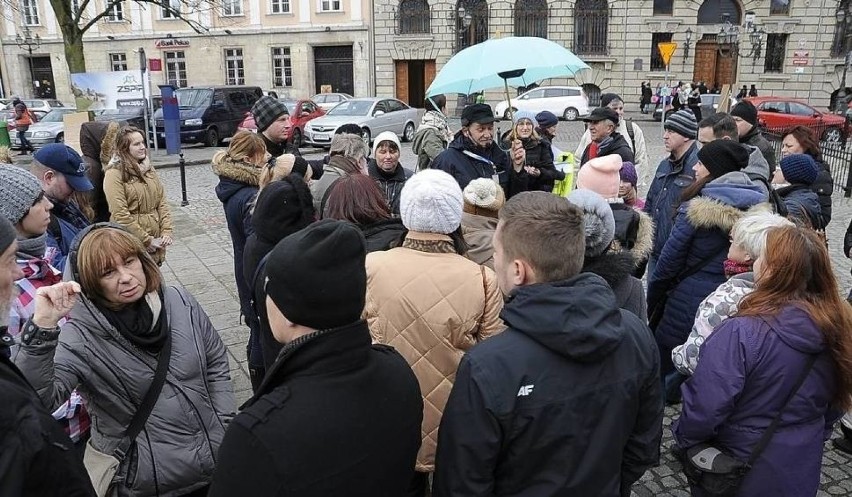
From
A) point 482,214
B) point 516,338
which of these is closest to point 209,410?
point 516,338

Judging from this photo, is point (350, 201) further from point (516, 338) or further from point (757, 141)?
point (757, 141)

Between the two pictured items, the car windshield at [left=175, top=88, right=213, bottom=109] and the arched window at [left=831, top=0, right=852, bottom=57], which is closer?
the car windshield at [left=175, top=88, right=213, bottom=109]

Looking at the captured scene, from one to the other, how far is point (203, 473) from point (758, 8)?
126ft

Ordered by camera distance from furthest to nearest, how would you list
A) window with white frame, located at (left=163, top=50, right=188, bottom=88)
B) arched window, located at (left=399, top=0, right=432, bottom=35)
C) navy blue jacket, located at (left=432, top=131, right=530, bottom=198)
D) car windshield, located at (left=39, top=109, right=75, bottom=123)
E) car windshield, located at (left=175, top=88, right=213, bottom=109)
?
window with white frame, located at (left=163, top=50, right=188, bottom=88) < arched window, located at (left=399, top=0, right=432, bottom=35) < car windshield, located at (left=175, top=88, right=213, bottom=109) < car windshield, located at (left=39, top=109, right=75, bottom=123) < navy blue jacket, located at (left=432, top=131, right=530, bottom=198)

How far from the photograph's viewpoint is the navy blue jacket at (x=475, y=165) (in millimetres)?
5152

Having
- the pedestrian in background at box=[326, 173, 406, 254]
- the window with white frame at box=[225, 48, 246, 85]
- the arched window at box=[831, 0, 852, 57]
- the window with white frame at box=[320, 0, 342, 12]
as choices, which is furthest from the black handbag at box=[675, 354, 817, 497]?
the window with white frame at box=[225, 48, 246, 85]

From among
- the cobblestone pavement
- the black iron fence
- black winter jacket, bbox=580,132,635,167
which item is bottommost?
the cobblestone pavement

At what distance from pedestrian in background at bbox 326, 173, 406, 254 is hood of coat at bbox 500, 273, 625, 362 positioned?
1204mm

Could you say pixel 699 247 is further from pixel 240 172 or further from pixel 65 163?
pixel 65 163

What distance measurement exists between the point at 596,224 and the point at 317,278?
56.8 inches

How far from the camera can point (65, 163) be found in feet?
13.2

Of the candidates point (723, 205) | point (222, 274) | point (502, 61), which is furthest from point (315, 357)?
point (222, 274)

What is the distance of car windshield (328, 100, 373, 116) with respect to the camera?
20625 millimetres

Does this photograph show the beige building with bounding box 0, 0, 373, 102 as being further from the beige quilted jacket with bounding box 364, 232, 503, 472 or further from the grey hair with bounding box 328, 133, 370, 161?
the beige quilted jacket with bounding box 364, 232, 503, 472
